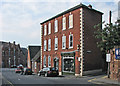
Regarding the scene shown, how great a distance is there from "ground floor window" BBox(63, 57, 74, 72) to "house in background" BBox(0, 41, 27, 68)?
5416 centimetres

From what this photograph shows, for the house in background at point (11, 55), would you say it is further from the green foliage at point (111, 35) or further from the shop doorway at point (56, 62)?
the green foliage at point (111, 35)

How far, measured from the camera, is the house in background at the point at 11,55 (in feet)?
245

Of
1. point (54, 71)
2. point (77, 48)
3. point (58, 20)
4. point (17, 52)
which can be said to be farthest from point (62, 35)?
point (17, 52)

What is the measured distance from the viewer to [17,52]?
260 feet

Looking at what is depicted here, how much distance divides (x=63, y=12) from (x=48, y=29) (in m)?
6.32

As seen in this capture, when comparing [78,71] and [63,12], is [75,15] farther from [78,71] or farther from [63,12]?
[78,71]

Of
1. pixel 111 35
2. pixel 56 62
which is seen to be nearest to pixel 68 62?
pixel 56 62

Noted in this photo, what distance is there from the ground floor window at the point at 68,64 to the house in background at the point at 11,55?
178ft

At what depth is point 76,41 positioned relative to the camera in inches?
950

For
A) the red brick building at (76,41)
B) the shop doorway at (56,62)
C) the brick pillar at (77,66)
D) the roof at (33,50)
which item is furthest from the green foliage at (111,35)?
the roof at (33,50)

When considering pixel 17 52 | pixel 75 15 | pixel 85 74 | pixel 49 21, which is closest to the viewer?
pixel 85 74

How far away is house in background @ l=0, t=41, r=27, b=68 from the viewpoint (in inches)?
2940

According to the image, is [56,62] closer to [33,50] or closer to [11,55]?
[33,50]

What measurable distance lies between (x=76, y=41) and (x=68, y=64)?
4233mm
